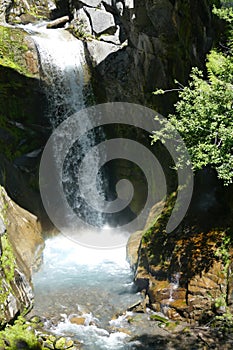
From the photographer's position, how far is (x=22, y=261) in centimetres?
1177

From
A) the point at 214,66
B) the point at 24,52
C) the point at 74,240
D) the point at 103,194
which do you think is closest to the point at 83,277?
the point at 74,240

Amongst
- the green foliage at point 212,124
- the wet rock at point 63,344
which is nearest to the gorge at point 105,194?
the wet rock at point 63,344

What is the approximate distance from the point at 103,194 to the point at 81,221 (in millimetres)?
1724

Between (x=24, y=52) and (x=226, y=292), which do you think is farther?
(x=24, y=52)

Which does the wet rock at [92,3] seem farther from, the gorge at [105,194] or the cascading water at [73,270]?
the cascading water at [73,270]

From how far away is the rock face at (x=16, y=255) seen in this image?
939cm

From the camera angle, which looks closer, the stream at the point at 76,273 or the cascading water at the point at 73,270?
the stream at the point at 76,273

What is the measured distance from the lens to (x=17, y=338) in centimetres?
856

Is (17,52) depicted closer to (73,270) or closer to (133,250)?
(73,270)

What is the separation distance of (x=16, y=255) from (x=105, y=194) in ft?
22.9

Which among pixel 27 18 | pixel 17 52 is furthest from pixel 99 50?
pixel 27 18

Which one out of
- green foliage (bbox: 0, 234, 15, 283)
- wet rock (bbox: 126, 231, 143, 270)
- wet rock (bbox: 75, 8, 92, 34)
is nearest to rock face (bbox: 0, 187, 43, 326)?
green foliage (bbox: 0, 234, 15, 283)


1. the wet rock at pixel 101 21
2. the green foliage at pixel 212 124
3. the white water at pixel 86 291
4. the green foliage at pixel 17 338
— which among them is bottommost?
the white water at pixel 86 291

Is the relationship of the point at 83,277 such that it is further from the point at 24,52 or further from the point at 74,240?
the point at 24,52
